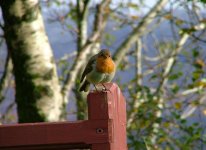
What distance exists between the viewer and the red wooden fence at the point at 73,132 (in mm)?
2570

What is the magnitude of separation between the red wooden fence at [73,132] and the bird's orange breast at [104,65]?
1730mm

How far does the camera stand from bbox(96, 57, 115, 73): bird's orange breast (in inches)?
171

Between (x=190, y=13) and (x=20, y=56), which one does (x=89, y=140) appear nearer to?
(x=20, y=56)

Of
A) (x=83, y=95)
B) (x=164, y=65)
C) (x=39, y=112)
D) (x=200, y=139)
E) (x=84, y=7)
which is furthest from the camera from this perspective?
(x=164, y=65)

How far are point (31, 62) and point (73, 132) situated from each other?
352 cm

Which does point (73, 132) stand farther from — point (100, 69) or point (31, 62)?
point (31, 62)

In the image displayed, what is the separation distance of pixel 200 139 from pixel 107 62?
16.9ft

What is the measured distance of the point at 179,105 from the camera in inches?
435

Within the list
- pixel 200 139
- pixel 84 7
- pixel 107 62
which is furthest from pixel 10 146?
pixel 84 7

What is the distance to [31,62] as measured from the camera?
6035 mm

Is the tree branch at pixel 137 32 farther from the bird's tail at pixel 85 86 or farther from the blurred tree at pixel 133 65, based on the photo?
the bird's tail at pixel 85 86

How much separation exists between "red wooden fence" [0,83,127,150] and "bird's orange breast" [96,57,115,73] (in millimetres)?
1730

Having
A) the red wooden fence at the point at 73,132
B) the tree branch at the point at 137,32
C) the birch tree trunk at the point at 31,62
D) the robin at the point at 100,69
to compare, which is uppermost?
the tree branch at the point at 137,32

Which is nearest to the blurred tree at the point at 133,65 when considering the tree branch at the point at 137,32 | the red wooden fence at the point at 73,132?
the tree branch at the point at 137,32
